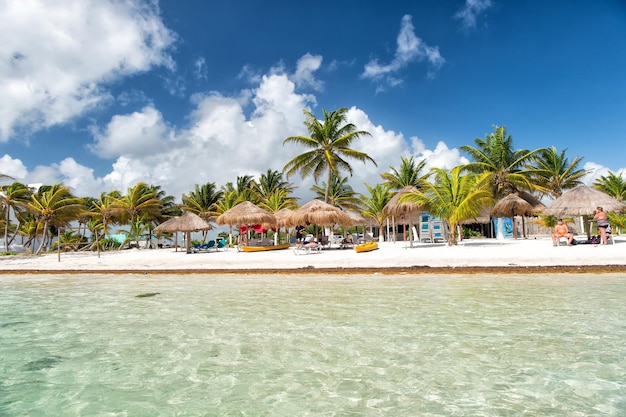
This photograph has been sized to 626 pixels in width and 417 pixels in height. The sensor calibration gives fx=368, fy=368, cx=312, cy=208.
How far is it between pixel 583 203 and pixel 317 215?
1069 centimetres

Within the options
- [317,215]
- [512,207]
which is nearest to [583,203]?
[512,207]

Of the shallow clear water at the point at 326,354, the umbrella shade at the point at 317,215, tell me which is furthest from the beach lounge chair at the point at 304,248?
the shallow clear water at the point at 326,354

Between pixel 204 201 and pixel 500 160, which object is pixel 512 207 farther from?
pixel 204 201

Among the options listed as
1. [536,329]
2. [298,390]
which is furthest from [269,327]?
[536,329]

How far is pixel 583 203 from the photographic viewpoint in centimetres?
1441

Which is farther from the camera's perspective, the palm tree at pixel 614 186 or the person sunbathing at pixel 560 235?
the palm tree at pixel 614 186

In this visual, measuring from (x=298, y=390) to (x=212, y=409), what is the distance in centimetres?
73

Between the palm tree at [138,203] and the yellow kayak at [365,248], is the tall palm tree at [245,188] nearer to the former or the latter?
the palm tree at [138,203]

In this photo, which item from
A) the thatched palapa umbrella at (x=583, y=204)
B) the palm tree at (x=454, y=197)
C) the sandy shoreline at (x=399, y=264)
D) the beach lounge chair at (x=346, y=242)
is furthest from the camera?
the beach lounge chair at (x=346, y=242)

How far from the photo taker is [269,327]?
5191 millimetres

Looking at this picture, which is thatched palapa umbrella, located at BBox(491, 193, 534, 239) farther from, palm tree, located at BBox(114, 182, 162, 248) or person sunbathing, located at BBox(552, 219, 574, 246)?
palm tree, located at BBox(114, 182, 162, 248)

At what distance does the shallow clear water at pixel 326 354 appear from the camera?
2912 millimetres

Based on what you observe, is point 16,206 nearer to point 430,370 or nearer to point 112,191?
point 112,191

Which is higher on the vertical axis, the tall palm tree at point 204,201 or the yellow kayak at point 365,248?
the tall palm tree at point 204,201
